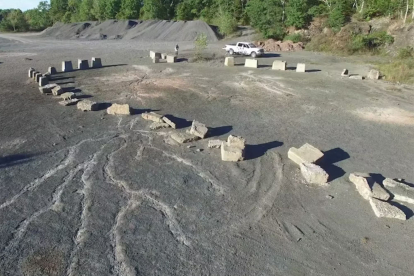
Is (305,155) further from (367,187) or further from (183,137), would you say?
(183,137)

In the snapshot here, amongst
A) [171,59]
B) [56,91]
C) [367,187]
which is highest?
[171,59]

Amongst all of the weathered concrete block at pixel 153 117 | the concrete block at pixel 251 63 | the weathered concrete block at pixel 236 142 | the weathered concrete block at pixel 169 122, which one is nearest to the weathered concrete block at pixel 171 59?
the concrete block at pixel 251 63

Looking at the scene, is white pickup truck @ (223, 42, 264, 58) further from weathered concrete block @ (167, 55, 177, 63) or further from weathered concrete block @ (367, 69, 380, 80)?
weathered concrete block @ (367, 69, 380, 80)

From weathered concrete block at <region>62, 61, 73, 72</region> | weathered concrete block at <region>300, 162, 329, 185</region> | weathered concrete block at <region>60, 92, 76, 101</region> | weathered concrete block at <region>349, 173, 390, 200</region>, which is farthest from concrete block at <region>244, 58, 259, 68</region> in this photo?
weathered concrete block at <region>349, 173, 390, 200</region>

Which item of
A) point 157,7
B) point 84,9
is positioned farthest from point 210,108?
point 84,9

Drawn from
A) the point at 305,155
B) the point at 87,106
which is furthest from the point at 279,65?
the point at 305,155

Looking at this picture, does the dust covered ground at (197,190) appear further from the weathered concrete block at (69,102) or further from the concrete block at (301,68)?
the concrete block at (301,68)

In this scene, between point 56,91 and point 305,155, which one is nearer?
point 305,155
